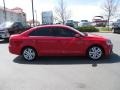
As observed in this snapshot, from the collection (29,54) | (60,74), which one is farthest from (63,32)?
(60,74)

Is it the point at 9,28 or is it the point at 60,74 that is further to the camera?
the point at 9,28

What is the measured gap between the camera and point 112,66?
1050cm

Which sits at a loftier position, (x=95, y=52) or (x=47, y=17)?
(x=47, y=17)

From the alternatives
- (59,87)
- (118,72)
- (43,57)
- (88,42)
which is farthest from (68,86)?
(43,57)

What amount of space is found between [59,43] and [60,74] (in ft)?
8.97

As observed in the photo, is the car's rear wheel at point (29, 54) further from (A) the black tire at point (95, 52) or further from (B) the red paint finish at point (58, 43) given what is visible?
(A) the black tire at point (95, 52)

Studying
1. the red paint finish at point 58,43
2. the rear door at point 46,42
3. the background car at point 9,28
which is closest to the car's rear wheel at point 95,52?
the red paint finish at point 58,43

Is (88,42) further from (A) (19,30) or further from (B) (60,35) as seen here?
(A) (19,30)

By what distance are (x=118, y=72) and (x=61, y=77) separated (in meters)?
1.88

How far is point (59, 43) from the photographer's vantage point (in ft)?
39.1

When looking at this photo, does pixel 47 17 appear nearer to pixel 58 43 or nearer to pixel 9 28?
pixel 9 28

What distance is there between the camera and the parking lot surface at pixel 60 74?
25.9 feet

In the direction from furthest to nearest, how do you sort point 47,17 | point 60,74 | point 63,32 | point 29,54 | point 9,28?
1. point 47,17
2. point 9,28
3. point 29,54
4. point 63,32
5. point 60,74

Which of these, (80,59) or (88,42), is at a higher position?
(88,42)
